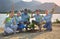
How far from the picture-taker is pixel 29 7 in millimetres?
12180

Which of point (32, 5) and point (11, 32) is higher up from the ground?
point (32, 5)

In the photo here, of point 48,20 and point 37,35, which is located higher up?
point 48,20

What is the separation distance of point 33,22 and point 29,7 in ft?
7.70

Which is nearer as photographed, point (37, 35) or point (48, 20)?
point (37, 35)

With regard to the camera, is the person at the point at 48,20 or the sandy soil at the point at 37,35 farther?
the person at the point at 48,20

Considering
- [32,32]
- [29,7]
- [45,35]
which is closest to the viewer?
[45,35]

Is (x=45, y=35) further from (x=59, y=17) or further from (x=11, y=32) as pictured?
(x=59, y=17)

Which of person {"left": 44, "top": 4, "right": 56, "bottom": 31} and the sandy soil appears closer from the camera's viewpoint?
the sandy soil

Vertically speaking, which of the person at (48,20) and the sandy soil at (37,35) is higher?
the person at (48,20)

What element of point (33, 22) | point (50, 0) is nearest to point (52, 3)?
point (50, 0)

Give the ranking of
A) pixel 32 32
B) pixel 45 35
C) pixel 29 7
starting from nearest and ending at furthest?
pixel 45 35, pixel 32 32, pixel 29 7

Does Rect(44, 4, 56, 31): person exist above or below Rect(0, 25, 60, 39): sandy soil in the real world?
above

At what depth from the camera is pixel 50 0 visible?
484 inches

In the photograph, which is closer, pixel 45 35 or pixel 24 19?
pixel 45 35
